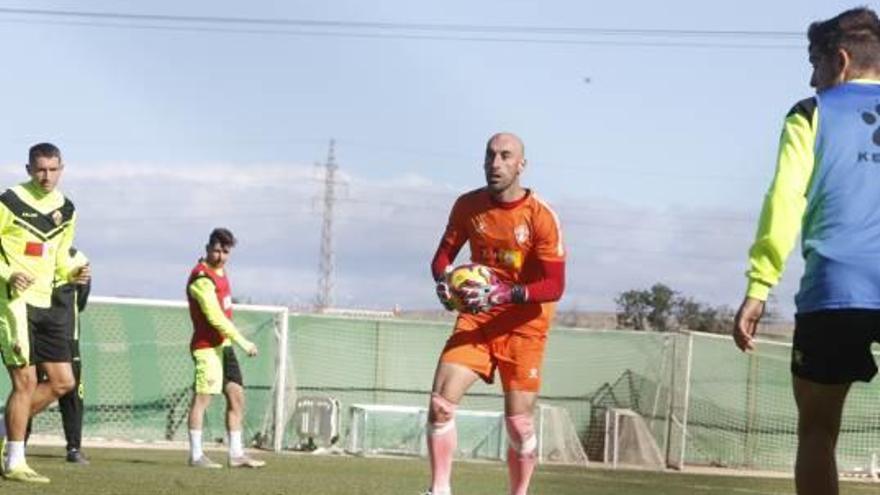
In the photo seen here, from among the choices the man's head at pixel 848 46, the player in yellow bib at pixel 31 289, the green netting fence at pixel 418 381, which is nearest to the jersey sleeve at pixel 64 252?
the player in yellow bib at pixel 31 289

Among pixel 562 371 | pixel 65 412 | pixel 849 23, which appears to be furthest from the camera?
pixel 562 371

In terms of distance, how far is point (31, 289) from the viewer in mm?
12391

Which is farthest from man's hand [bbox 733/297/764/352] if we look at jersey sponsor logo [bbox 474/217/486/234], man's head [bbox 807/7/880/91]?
jersey sponsor logo [bbox 474/217/486/234]

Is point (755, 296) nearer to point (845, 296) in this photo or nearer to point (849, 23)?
point (845, 296)

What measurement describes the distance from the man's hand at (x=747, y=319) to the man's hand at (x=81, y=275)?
8.79m

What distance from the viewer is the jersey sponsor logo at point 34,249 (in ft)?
40.7

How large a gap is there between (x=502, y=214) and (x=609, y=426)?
52.3 feet

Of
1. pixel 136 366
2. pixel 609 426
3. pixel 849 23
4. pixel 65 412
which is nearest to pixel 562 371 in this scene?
pixel 609 426

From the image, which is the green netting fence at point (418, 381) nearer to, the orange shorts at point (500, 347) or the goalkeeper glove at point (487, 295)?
the orange shorts at point (500, 347)

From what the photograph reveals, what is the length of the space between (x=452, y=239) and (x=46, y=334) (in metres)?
3.70

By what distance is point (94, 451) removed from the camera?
20.0 metres

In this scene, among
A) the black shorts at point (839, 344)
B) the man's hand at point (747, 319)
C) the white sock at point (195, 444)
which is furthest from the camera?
the white sock at point (195, 444)

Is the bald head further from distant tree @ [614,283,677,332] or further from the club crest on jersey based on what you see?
distant tree @ [614,283,677,332]

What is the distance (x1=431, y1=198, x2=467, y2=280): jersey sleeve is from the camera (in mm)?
10258
